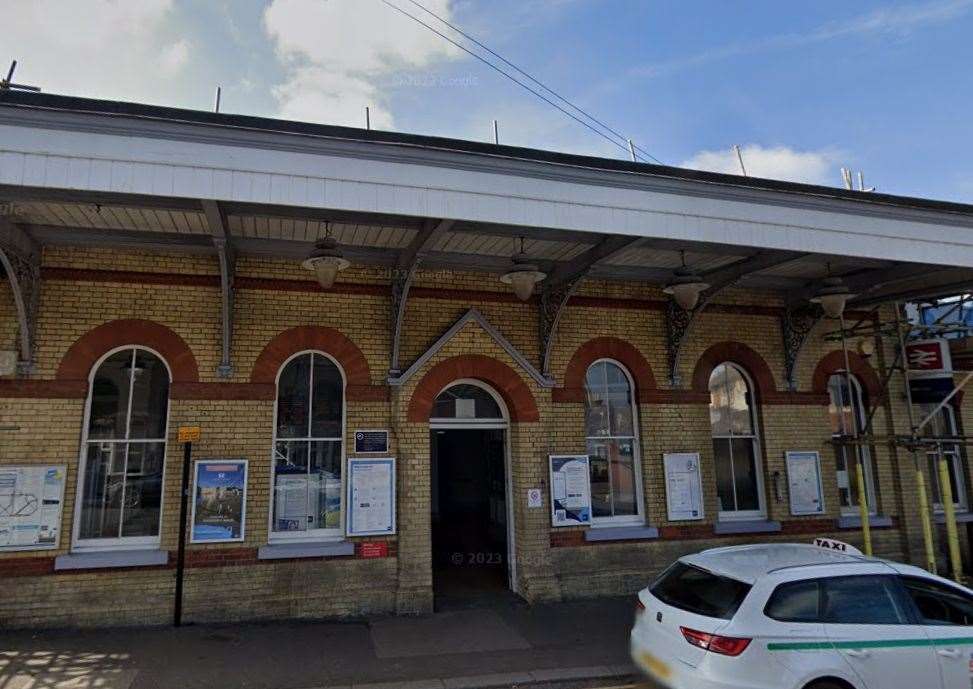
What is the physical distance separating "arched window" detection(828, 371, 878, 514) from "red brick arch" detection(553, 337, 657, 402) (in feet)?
12.7

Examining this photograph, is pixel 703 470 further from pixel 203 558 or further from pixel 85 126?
pixel 85 126

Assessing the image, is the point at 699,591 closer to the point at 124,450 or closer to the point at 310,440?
the point at 310,440

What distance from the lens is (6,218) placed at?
7.21 metres

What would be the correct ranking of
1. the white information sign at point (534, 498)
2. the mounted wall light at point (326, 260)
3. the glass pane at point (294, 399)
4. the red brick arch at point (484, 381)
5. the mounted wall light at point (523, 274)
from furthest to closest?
the white information sign at point (534, 498)
the red brick arch at point (484, 381)
the glass pane at point (294, 399)
the mounted wall light at point (523, 274)
the mounted wall light at point (326, 260)

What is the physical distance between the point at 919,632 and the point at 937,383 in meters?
7.69

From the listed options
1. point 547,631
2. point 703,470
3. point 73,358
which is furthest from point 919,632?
point 73,358

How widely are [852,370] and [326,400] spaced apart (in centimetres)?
953

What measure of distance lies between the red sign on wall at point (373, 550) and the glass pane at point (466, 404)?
205cm

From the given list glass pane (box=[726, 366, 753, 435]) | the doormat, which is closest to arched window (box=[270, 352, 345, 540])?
the doormat

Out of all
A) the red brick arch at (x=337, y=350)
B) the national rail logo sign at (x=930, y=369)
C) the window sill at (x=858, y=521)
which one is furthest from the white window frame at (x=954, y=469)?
the red brick arch at (x=337, y=350)

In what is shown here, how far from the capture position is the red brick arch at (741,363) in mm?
10799

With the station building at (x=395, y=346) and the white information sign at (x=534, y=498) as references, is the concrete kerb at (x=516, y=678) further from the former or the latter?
the white information sign at (x=534, y=498)

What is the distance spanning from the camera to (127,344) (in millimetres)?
8352

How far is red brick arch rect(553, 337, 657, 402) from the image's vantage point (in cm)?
1003
